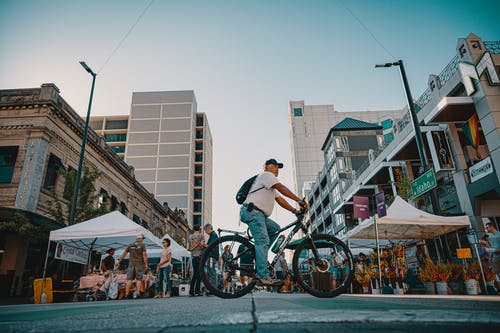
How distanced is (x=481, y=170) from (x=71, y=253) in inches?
679

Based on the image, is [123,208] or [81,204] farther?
[123,208]

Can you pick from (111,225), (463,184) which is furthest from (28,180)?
(463,184)

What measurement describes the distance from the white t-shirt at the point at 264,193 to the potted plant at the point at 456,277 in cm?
746

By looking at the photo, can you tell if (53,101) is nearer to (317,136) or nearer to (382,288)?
(382,288)

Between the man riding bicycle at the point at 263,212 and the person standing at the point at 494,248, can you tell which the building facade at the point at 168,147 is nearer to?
the person standing at the point at 494,248

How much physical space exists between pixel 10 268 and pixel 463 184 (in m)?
21.9

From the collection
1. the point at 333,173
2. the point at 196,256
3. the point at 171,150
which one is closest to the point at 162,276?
the point at 196,256

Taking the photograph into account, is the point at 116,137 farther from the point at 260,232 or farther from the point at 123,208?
the point at 260,232

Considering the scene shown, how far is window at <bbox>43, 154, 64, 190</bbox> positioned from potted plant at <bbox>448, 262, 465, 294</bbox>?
18638 millimetres

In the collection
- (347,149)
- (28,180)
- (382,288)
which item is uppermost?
(347,149)

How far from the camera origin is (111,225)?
10.5 meters

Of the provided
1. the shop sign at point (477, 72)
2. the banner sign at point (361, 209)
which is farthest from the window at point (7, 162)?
the shop sign at point (477, 72)

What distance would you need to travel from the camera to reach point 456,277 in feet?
27.7

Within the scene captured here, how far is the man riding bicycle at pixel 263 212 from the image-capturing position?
377cm
